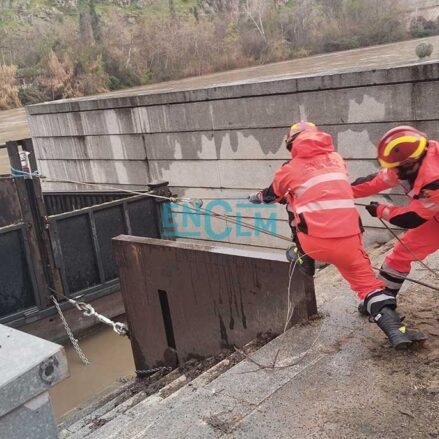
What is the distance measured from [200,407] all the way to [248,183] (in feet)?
15.7

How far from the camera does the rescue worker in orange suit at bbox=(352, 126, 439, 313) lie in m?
3.41

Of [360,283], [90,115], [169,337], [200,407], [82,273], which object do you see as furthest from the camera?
[90,115]

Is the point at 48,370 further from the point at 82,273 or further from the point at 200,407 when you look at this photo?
the point at 82,273

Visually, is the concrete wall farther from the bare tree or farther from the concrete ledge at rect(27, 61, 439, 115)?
the bare tree

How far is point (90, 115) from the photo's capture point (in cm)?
962

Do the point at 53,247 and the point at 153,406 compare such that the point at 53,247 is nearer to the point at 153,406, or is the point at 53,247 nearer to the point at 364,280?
the point at 153,406

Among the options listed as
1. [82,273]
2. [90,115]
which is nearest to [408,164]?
[82,273]

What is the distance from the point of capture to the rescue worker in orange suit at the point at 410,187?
3.41 metres

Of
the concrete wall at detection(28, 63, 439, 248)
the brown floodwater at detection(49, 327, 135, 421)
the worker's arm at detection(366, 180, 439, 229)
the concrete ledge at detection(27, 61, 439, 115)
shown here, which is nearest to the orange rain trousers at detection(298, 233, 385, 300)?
the worker's arm at detection(366, 180, 439, 229)

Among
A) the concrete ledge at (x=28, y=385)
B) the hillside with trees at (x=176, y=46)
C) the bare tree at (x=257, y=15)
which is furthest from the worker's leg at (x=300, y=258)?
the bare tree at (x=257, y=15)

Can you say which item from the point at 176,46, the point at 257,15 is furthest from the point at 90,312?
the point at 257,15

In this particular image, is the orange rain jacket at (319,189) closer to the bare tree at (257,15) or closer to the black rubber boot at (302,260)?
the black rubber boot at (302,260)

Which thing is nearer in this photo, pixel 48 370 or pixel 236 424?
pixel 48 370

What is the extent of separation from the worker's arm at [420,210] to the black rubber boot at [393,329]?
0.60 meters
